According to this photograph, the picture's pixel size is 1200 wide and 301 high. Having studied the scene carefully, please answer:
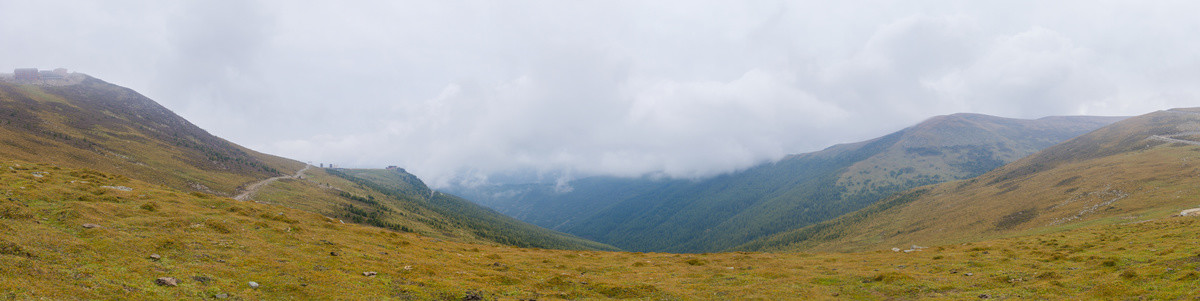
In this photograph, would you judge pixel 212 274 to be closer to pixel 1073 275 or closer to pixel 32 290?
pixel 32 290

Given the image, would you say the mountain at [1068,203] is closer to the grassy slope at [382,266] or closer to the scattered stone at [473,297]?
the grassy slope at [382,266]

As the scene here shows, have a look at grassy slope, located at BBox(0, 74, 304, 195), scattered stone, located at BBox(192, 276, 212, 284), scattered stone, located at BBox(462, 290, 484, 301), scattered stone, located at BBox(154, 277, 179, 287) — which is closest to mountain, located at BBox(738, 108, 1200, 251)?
scattered stone, located at BBox(462, 290, 484, 301)

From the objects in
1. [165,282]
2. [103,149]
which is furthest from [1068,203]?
[103,149]

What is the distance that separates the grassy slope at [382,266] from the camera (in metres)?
19.3

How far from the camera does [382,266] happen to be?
30297 millimetres

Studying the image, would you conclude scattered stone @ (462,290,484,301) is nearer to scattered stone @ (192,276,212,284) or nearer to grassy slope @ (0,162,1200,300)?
grassy slope @ (0,162,1200,300)

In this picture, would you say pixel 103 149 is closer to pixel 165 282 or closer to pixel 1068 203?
pixel 165 282

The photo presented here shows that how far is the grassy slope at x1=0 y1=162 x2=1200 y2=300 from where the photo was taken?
19.3 meters

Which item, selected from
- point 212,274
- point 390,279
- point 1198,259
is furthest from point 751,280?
point 212,274

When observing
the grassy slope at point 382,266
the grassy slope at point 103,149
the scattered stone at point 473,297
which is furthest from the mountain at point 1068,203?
the grassy slope at point 103,149

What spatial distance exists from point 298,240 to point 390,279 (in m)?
13.1

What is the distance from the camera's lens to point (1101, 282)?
76.9ft

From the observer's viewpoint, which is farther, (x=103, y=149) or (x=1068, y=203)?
(x=103, y=149)

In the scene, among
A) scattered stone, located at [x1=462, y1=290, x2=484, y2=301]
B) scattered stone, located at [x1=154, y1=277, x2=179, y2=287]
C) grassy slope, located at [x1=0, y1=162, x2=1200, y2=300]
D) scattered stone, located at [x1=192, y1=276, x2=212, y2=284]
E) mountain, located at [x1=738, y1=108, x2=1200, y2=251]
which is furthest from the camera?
mountain, located at [x1=738, y1=108, x2=1200, y2=251]
